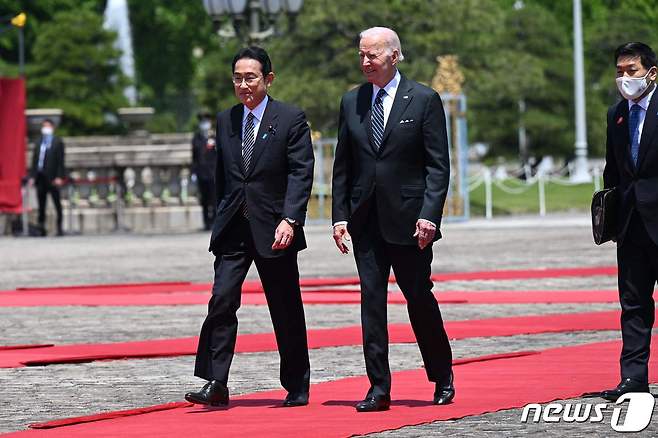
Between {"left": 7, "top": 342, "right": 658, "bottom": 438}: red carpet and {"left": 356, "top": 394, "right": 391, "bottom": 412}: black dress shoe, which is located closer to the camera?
{"left": 7, "top": 342, "right": 658, "bottom": 438}: red carpet

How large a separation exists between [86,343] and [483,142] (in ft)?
198

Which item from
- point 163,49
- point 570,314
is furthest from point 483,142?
point 570,314

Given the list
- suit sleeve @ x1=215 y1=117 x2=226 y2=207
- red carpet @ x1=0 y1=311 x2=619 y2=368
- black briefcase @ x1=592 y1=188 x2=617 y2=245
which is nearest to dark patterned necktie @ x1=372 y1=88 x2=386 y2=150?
suit sleeve @ x1=215 y1=117 x2=226 y2=207

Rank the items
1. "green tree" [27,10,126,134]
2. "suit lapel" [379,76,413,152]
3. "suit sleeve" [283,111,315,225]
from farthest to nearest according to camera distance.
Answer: "green tree" [27,10,126,134]
"suit sleeve" [283,111,315,225]
"suit lapel" [379,76,413,152]

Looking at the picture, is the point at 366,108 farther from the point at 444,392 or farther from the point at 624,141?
the point at 444,392

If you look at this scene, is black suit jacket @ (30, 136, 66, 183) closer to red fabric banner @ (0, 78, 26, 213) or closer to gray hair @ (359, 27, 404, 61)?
red fabric banner @ (0, 78, 26, 213)

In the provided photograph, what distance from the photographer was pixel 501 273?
19.5 metres

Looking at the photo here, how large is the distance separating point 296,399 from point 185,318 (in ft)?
18.8

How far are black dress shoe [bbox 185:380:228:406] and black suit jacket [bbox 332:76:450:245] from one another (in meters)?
1.02

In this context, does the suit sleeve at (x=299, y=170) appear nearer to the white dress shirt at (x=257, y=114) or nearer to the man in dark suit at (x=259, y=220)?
the man in dark suit at (x=259, y=220)

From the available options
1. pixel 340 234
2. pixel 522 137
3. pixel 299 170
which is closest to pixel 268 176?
pixel 299 170

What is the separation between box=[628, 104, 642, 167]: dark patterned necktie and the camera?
30.6 feet

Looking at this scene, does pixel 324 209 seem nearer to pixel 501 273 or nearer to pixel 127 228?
pixel 127 228

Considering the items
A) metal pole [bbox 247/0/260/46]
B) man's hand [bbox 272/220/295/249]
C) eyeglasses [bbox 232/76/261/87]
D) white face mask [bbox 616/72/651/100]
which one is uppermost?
metal pole [bbox 247/0/260/46]
